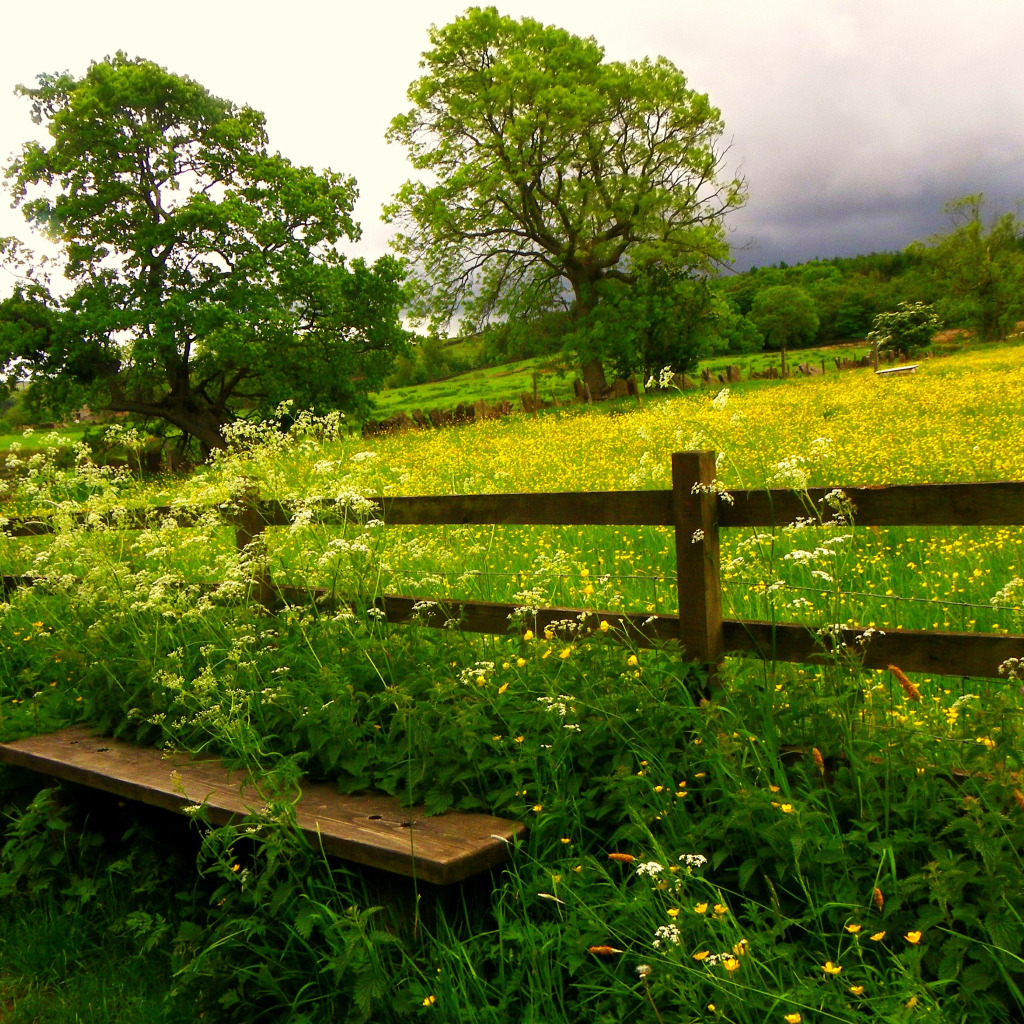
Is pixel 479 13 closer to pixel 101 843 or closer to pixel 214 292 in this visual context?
pixel 214 292

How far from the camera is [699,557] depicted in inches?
145

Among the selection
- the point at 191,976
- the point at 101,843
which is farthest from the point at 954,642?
the point at 101,843

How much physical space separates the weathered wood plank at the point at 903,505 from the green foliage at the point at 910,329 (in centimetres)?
6423

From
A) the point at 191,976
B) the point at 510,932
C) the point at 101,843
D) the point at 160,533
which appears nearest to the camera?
the point at 510,932

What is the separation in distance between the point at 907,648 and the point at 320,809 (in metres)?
2.38

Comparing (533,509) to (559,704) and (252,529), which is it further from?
(252,529)

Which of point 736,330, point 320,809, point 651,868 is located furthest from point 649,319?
point 651,868

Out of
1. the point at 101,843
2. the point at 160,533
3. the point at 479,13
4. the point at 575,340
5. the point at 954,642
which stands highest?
the point at 479,13

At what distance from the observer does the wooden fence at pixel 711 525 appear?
3.15m

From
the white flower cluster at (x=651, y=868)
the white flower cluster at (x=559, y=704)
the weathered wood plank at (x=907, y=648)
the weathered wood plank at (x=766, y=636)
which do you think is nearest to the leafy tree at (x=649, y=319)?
the weathered wood plank at (x=766, y=636)

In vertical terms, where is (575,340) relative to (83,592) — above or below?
above

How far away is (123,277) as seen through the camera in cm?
2803

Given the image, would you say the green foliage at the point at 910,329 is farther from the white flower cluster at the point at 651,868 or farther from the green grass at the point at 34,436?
the white flower cluster at the point at 651,868

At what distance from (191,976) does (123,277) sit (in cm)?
2903
